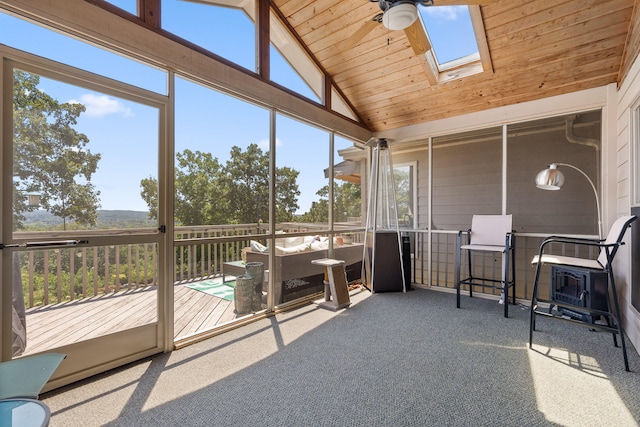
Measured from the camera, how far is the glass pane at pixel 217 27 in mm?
2656

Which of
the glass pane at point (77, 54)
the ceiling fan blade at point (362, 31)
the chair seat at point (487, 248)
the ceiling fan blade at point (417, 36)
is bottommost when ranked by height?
the chair seat at point (487, 248)

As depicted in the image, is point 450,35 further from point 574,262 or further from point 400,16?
point 574,262

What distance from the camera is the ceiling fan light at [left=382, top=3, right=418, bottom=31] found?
229cm

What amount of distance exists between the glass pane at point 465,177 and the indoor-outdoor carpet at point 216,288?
3277mm

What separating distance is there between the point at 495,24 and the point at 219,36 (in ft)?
9.23

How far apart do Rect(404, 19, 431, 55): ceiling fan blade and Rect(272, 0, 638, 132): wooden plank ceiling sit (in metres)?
0.59

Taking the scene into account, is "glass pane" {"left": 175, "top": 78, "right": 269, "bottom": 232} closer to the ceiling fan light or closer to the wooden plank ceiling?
the wooden plank ceiling

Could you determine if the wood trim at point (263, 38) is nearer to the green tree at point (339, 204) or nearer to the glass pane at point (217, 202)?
the glass pane at point (217, 202)

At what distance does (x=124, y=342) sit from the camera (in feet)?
7.71

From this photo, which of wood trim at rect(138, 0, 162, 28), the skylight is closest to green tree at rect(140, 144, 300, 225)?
wood trim at rect(138, 0, 162, 28)

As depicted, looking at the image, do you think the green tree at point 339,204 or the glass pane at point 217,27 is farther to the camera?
the green tree at point 339,204

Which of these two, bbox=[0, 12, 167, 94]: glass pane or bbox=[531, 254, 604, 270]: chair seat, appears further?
bbox=[531, 254, 604, 270]: chair seat

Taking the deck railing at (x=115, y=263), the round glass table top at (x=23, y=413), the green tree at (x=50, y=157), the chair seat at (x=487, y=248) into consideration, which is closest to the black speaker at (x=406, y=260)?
the chair seat at (x=487, y=248)

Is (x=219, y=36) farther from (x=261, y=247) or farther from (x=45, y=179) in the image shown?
(x=261, y=247)
